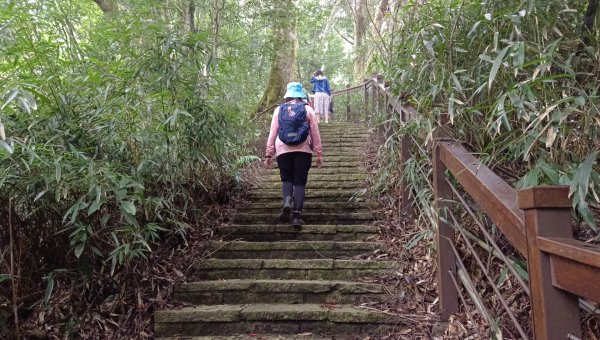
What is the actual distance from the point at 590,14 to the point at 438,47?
83 cm

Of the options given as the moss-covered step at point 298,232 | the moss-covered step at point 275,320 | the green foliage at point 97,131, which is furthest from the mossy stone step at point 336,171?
the moss-covered step at point 275,320

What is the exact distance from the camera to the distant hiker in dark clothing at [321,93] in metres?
10.1

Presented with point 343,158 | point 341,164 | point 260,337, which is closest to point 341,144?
point 343,158

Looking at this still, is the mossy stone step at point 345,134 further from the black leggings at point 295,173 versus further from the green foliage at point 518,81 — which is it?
the green foliage at point 518,81

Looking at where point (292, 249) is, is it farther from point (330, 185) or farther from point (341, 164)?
point (341, 164)

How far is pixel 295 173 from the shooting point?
4.41 m

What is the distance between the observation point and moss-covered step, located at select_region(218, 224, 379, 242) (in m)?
4.14

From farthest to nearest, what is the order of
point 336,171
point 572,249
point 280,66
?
1. point 280,66
2. point 336,171
3. point 572,249

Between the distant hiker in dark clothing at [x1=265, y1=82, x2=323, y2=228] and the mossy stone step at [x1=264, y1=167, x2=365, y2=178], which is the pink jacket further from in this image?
the mossy stone step at [x1=264, y1=167, x2=365, y2=178]

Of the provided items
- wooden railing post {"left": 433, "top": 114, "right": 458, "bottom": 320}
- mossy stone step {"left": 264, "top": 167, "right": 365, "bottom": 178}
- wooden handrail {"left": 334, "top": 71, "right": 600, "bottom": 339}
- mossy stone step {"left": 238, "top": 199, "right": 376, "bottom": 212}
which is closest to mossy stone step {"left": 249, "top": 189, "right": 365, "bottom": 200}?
mossy stone step {"left": 238, "top": 199, "right": 376, "bottom": 212}

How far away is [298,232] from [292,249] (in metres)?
0.34

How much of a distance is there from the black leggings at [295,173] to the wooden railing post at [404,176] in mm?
946

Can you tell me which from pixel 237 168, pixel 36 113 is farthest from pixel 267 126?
pixel 36 113

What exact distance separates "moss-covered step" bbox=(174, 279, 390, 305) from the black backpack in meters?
1.48
